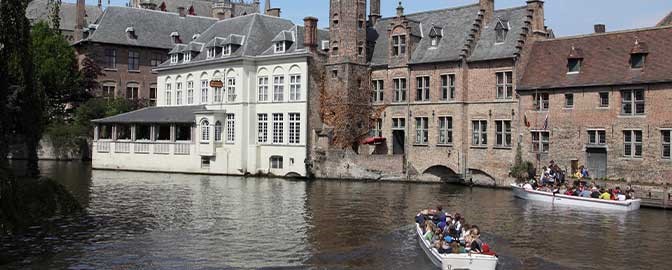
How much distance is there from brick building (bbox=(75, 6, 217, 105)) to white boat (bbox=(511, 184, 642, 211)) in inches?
1709

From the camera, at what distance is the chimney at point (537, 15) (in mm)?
44000

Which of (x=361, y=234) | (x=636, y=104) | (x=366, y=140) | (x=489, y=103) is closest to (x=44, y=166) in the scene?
(x=366, y=140)

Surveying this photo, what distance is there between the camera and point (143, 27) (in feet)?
241

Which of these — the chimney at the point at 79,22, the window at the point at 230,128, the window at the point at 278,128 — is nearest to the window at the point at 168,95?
the window at the point at 230,128

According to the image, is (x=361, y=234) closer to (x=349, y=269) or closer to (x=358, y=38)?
(x=349, y=269)

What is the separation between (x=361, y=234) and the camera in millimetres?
25812

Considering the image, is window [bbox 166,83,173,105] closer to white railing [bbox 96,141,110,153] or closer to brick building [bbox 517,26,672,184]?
white railing [bbox 96,141,110,153]

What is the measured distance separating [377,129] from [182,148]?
14.8 metres

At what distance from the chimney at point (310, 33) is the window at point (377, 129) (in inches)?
269

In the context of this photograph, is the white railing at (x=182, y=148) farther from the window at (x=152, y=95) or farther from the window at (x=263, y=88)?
the window at (x=152, y=95)

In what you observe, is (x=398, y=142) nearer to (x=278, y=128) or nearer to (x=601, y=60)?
(x=278, y=128)

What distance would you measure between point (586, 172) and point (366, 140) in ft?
54.3

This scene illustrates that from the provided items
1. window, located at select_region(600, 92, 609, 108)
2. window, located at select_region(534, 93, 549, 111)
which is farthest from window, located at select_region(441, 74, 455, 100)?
window, located at select_region(600, 92, 609, 108)

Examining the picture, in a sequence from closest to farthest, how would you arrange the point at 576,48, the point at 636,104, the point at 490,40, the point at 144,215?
the point at 144,215, the point at 636,104, the point at 576,48, the point at 490,40
